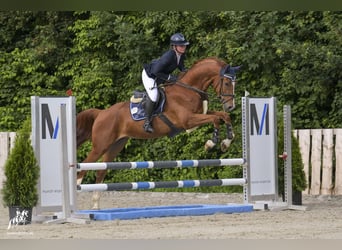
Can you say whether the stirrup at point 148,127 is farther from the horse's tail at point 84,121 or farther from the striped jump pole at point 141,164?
the striped jump pole at point 141,164

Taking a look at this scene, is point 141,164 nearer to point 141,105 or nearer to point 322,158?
point 141,105

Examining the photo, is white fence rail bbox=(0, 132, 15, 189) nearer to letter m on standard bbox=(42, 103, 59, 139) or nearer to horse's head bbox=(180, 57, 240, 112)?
horse's head bbox=(180, 57, 240, 112)

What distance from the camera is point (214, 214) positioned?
8.03m

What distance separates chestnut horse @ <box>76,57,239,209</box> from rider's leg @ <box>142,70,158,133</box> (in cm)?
8

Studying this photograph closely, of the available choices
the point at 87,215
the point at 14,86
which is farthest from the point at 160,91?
the point at 14,86

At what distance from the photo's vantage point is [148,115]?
871cm

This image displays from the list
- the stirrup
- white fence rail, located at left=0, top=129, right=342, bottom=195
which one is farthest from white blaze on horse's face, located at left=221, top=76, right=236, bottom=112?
white fence rail, located at left=0, top=129, right=342, bottom=195

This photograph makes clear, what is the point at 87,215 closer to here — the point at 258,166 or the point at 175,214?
the point at 175,214

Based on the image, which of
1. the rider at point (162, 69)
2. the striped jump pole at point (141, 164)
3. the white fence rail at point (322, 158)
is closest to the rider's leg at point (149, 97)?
the rider at point (162, 69)

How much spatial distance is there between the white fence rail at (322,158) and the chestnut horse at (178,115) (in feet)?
8.94

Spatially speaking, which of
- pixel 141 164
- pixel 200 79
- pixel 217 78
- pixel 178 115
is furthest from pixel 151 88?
pixel 141 164

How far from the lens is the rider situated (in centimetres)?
834

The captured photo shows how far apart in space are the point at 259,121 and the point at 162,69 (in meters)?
1.21

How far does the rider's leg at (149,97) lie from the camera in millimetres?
8625
